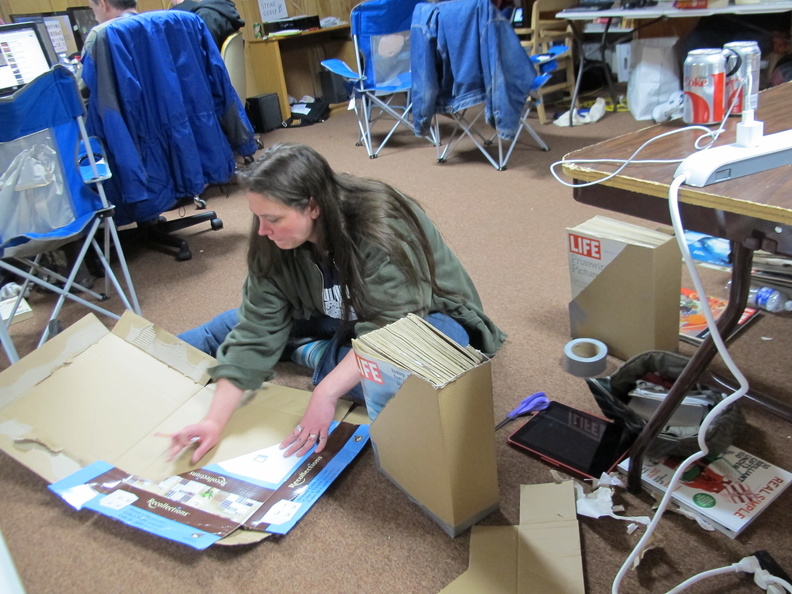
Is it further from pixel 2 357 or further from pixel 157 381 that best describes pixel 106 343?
pixel 2 357

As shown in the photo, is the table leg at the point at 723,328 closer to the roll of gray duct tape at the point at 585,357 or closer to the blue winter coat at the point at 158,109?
the roll of gray duct tape at the point at 585,357

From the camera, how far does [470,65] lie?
3.21 m

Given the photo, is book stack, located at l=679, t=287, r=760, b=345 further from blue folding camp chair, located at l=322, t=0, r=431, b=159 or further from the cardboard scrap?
blue folding camp chair, located at l=322, t=0, r=431, b=159

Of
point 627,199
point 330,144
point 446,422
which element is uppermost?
point 627,199

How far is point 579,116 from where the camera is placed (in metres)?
4.14

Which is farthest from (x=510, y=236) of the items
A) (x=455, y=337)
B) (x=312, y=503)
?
(x=312, y=503)

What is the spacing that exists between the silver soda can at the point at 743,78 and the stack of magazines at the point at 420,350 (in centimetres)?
68

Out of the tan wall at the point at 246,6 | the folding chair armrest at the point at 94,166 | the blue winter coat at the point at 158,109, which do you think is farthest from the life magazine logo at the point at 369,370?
the tan wall at the point at 246,6

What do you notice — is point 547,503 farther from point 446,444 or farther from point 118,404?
point 118,404

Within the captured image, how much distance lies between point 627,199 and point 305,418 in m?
0.87

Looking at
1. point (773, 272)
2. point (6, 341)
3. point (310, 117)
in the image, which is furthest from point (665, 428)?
point (310, 117)

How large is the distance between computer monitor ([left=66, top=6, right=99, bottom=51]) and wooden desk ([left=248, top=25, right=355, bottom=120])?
1.75m

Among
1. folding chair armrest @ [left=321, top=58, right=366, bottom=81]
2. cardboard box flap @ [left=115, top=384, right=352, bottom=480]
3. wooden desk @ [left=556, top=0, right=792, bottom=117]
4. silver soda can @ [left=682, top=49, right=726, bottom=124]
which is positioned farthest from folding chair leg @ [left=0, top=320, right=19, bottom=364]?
wooden desk @ [left=556, top=0, right=792, bottom=117]

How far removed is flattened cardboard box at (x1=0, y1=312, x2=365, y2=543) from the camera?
5.01 feet
